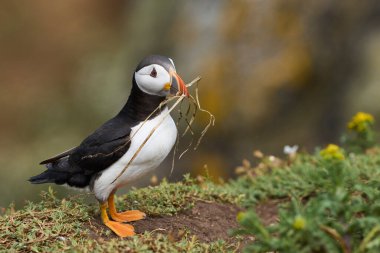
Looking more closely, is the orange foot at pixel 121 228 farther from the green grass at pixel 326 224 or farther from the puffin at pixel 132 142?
the green grass at pixel 326 224

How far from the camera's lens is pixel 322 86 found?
766cm

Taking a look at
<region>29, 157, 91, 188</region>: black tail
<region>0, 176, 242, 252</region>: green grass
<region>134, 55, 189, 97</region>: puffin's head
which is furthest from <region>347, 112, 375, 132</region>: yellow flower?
<region>29, 157, 91, 188</region>: black tail

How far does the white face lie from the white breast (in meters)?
0.16

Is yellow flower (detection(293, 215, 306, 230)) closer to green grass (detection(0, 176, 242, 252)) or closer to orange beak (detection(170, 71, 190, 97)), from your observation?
green grass (detection(0, 176, 242, 252))

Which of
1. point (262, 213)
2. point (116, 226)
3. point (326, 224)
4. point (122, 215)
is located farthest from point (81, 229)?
point (262, 213)

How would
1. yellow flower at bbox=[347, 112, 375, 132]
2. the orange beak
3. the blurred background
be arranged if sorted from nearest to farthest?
the orange beak
yellow flower at bbox=[347, 112, 375, 132]
the blurred background

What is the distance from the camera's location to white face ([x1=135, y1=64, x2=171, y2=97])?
3988mm

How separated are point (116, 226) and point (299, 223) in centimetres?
147

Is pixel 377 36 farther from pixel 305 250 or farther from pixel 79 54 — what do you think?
pixel 305 250

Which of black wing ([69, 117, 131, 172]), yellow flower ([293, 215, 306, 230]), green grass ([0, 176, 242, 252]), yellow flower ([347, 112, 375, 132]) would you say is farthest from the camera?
yellow flower ([347, 112, 375, 132])

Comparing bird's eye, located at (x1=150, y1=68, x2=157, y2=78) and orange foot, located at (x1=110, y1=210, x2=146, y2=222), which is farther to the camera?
orange foot, located at (x1=110, y1=210, x2=146, y2=222)

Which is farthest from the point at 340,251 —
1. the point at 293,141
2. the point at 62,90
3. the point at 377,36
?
the point at 62,90

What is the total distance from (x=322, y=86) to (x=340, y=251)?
4.65 metres

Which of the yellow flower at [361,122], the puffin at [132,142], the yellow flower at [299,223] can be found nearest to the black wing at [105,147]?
the puffin at [132,142]
